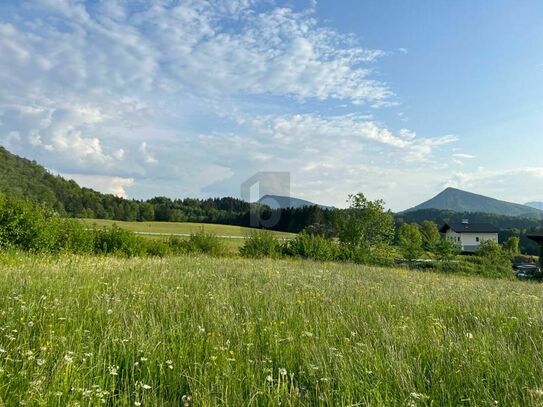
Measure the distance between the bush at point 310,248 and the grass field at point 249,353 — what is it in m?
19.2

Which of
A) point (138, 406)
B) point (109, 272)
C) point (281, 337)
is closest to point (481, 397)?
point (281, 337)

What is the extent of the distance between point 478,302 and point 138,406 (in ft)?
18.6

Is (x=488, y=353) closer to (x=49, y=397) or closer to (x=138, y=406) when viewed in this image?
(x=138, y=406)

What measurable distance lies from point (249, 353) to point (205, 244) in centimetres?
2025

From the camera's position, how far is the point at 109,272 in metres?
7.53

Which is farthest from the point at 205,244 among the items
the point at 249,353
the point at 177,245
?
the point at 249,353

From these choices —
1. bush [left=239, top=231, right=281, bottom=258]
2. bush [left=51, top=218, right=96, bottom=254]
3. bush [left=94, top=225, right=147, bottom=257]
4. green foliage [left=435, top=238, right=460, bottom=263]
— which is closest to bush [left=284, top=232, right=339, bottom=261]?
bush [left=239, top=231, right=281, bottom=258]

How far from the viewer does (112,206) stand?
301 ft

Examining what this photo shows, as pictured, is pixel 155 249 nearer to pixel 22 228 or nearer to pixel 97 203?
pixel 22 228

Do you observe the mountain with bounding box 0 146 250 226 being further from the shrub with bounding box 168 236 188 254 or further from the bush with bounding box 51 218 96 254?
the bush with bounding box 51 218 96 254

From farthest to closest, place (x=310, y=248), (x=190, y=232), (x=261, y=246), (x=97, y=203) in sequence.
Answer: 1. (x=97, y=203)
2. (x=190, y=232)
3. (x=310, y=248)
4. (x=261, y=246)

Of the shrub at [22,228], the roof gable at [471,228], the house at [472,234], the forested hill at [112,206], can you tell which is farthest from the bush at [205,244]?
the roof gable at [471,228]

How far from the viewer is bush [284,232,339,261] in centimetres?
2434

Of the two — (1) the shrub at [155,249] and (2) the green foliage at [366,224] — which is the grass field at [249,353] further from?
(2) the green foliage at [366,224]
